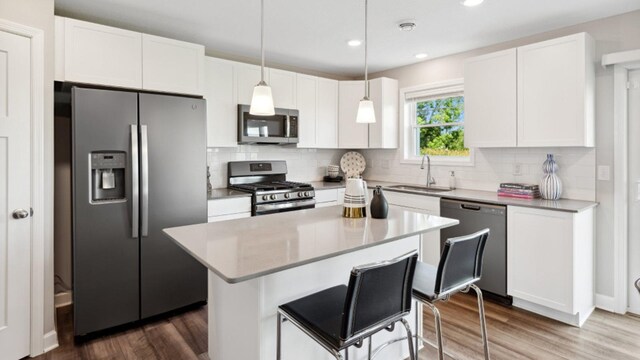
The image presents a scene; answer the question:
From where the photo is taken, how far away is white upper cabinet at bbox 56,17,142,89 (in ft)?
8.34

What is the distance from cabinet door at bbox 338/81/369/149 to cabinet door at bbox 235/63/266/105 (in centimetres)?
123

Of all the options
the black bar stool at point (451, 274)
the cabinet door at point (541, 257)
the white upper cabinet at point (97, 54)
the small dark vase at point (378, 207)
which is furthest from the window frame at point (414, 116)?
the white upper cabinet at point (97, 54)

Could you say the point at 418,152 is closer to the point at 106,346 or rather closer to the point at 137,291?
the point at 137,291

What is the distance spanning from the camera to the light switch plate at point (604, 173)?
298cm

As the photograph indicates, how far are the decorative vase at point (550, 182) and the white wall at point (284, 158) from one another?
2549 millimetres

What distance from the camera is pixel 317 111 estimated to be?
4.43m

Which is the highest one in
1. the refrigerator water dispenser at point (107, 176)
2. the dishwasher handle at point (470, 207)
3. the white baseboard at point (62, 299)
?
the refrigerator water dispenser at point (107, 176)

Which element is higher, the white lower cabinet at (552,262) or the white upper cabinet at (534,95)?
the white upper cabinet at (534,95)

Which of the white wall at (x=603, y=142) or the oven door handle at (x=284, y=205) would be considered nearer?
the white wall at (x=603, y=142)

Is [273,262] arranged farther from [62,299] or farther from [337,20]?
[62,299]

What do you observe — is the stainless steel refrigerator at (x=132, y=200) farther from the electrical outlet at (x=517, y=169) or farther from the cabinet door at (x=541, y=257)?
the electrical outlet at (x=517, y=169)

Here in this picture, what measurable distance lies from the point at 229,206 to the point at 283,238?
1.69 meters

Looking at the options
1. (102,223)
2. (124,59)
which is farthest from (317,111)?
(102,223)

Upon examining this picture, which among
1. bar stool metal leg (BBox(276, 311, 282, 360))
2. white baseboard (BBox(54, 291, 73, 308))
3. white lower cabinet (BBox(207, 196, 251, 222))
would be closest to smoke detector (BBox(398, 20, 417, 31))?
white lower cabinet (BBox(207, 196, 251, 222))
